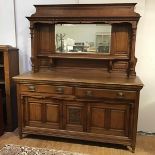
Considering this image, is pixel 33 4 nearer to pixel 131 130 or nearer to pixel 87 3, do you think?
pixel 87 3

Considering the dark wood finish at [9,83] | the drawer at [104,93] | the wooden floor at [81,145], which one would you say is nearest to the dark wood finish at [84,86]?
the drawer at [104,93]

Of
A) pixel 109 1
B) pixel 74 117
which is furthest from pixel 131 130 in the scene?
pixel 109 1

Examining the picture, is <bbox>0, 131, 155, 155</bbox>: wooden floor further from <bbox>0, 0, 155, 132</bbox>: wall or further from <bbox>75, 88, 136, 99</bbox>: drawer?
<bbox>75, 88, 136, 99</bbox>: drawer

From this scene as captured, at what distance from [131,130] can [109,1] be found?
1708mm

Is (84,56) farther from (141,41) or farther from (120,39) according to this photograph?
(141,41)

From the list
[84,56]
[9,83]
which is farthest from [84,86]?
[9,83]

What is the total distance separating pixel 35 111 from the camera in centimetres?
276

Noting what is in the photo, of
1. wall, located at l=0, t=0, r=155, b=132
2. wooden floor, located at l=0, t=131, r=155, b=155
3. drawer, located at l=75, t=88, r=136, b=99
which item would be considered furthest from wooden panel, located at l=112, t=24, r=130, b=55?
wooden floor, located at l=0, t=131, r=155, b=155

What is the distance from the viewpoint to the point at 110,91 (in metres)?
2.48

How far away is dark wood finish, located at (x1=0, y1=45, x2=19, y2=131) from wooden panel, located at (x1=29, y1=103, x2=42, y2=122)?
0.41 metres

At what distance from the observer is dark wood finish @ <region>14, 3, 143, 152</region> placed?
2.52 meters

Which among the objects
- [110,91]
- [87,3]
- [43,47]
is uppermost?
[87,3]

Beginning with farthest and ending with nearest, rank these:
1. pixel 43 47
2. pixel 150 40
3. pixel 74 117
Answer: pixel 43 47
pixel 150 40
pixel 74 117

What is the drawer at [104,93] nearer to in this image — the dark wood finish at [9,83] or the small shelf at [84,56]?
the small shelf at [84,56]
